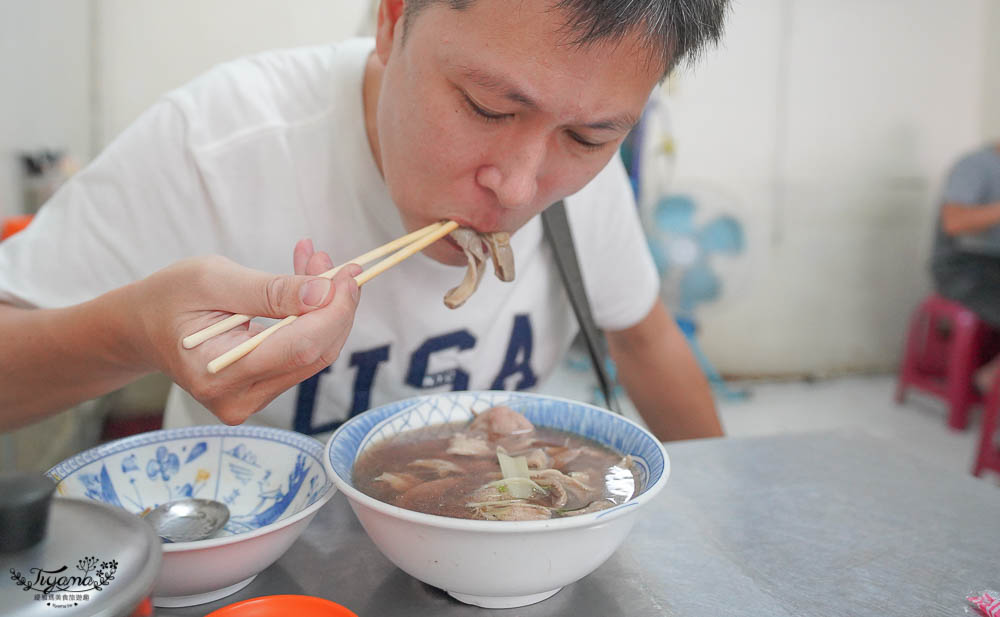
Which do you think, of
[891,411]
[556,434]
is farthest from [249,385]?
[891,411]

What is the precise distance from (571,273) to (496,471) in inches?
27.4

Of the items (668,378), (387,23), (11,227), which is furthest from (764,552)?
(11,227)

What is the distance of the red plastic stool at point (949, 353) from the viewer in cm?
461

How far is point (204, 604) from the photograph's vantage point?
0.83 meters

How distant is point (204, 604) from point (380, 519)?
25cm

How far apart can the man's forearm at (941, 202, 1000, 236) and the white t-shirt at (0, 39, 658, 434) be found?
416 centimetres

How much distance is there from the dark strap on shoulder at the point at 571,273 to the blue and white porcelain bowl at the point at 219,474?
2.39 ft

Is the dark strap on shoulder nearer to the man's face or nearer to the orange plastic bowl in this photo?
the man's face

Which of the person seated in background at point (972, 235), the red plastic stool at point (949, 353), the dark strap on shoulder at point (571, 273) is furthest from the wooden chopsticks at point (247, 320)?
the red plastic stool at point (949, 353)

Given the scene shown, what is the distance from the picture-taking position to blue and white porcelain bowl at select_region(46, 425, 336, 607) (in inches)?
37.1

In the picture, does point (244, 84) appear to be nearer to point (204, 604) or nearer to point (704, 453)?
point (204, 604)

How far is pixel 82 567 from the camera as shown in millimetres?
532

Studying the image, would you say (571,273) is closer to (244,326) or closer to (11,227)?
(244,326)

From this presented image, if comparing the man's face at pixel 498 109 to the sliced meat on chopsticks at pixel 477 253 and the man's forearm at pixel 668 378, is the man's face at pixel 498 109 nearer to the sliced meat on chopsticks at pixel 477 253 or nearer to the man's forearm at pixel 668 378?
the sliced meat on chopsticks at pixel 477 253
